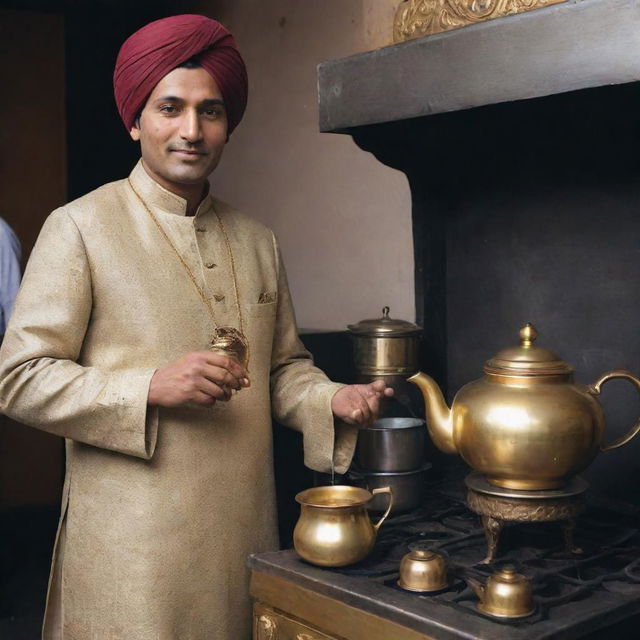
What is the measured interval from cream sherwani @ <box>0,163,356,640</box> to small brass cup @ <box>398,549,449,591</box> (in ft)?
1.11

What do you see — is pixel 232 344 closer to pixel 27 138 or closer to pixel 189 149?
pixel 189 149

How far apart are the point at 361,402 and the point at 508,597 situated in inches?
19.0

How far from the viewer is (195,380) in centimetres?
150

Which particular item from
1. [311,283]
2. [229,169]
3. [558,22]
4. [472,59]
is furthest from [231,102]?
[229,169]

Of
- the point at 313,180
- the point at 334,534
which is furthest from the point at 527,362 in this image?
the point at 313,180

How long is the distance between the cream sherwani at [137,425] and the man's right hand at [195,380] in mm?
33

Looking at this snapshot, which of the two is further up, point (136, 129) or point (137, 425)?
point (136, 129)

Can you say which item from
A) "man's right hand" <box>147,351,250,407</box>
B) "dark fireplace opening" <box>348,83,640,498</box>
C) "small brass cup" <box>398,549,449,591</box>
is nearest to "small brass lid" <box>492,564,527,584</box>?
"small brass cup" <box>398,549,449,591</box>

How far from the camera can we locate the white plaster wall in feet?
8.81

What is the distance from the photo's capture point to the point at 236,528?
1.70m

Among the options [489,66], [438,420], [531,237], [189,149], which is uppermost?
[489,66]

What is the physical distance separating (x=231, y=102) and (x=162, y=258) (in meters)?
0.32

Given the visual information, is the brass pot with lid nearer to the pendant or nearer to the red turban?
the pendant

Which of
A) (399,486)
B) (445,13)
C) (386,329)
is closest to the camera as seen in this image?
(445,13)
